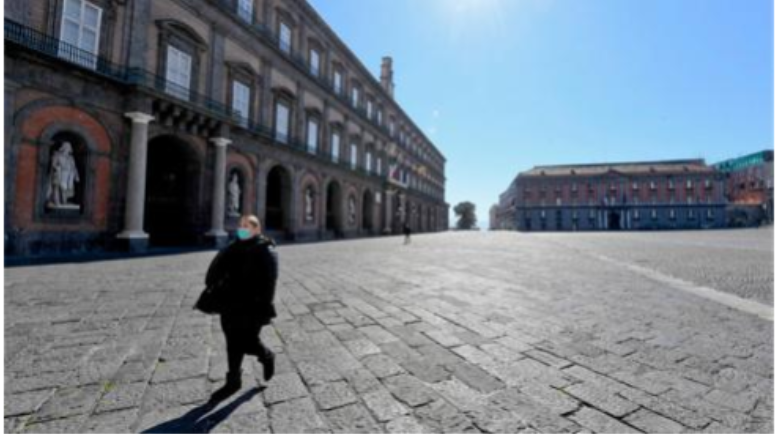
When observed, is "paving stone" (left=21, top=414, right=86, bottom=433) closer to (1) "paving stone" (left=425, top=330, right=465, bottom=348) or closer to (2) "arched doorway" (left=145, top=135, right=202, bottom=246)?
(1) "paving stone" (left=425, top=330, right=465, bottom=348)

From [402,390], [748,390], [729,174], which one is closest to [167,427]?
[402,390]

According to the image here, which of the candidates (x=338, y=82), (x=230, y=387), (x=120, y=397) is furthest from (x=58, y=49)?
(x=338, y=82)

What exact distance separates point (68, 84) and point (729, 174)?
97334mm

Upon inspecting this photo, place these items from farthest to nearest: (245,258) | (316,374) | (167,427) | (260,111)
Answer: (260,111) → (316,374) → (245,258) → (167,427)

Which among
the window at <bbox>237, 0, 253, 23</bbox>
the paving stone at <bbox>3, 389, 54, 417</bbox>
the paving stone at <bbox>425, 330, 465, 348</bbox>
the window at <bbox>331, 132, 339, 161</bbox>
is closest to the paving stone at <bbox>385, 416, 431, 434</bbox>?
the paving stone at <bbox>425, 330, 465, 348</bbox>

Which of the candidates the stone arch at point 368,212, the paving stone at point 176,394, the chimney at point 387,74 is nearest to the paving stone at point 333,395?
the paving stone at point 176,394

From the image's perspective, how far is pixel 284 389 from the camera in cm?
248

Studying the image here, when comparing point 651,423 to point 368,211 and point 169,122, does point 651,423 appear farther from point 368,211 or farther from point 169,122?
point 368,211

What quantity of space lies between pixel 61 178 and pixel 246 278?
1138 centimetres

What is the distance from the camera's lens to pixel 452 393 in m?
2.46

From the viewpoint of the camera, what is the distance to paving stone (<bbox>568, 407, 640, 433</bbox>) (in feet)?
6.70

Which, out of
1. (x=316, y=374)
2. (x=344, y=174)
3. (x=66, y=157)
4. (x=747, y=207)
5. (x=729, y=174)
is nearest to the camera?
(x=316, y=374)

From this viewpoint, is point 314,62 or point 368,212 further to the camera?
point 368,212

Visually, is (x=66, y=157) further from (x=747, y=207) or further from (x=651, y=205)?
(x=747, y=207)
